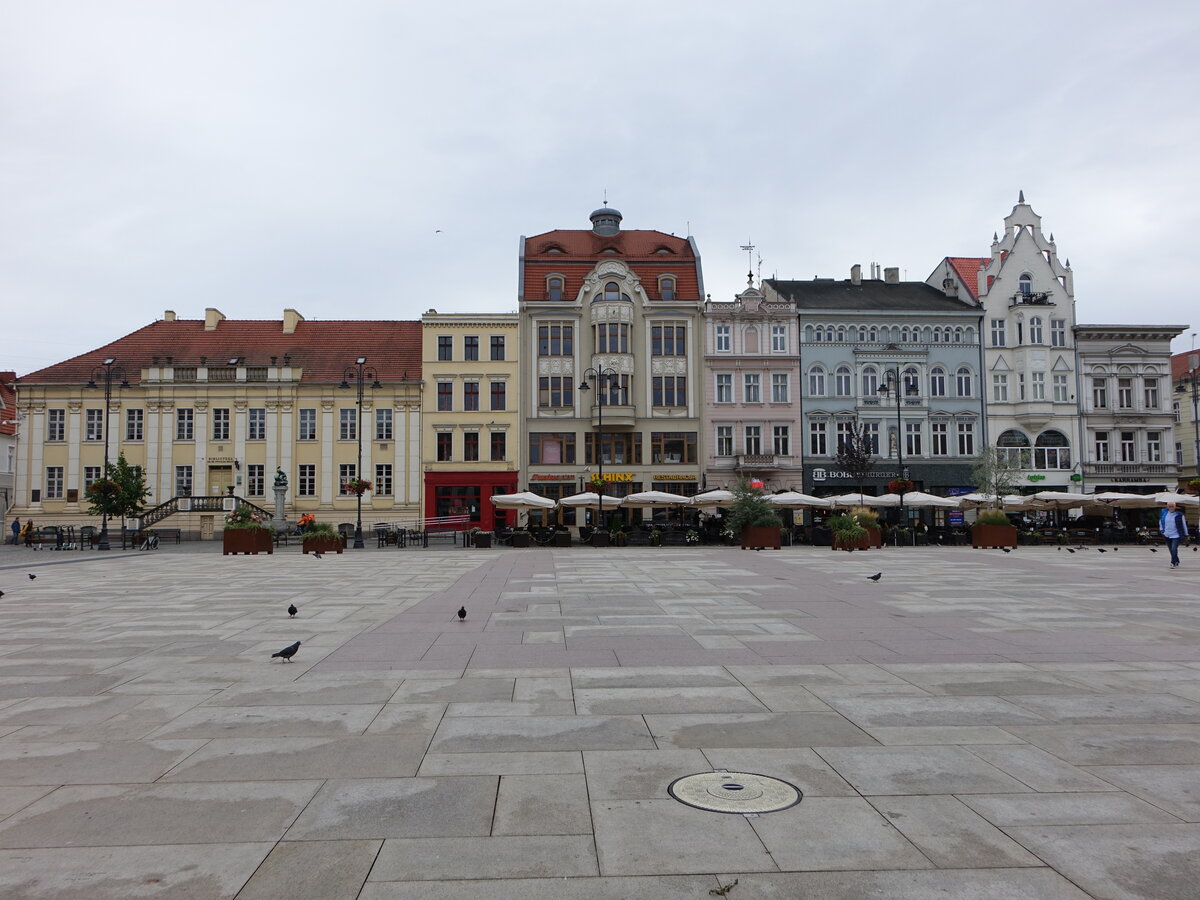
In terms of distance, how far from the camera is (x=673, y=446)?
162ft

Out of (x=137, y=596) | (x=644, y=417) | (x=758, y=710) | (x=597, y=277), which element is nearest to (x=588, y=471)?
(x=644, y=417)

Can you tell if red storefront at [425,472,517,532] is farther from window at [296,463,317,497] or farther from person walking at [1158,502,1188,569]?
person walking at [1158,502,1188,569]

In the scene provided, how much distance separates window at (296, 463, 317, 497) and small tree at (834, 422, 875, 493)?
30.3 meters

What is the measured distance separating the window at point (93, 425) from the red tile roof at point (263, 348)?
2041 millimetres

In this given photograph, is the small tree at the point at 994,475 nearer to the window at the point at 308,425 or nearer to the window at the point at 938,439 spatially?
the window at the point at 938,439

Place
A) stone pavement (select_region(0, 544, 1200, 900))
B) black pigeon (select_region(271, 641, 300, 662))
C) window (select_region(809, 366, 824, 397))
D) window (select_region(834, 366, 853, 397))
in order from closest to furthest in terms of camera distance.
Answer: stone pavement (select_region(0, 544, 1200, 900)) < black pigeon (select_region(271, 641, 300, 662)) < window (select_region(809, 366, 824, 397)) < window (select_region(834, 366, 853, 397))

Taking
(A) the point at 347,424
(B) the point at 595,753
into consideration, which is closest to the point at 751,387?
(A) the point at 347,424

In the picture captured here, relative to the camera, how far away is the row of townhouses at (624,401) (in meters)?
48.8

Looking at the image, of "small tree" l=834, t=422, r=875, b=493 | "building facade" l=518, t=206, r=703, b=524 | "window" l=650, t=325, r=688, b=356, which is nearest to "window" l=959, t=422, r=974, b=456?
"small tree" l=834, t=422, r=875, b=493

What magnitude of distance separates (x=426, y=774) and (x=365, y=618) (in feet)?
25.2

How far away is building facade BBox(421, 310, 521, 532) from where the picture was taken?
49.1 meters

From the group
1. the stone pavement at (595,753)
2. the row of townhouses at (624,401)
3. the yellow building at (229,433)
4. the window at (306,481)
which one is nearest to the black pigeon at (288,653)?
the stone pavement at (595,753)

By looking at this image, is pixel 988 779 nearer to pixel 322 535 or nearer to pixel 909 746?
pixel 909 746

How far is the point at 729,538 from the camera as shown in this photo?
3416 cm
